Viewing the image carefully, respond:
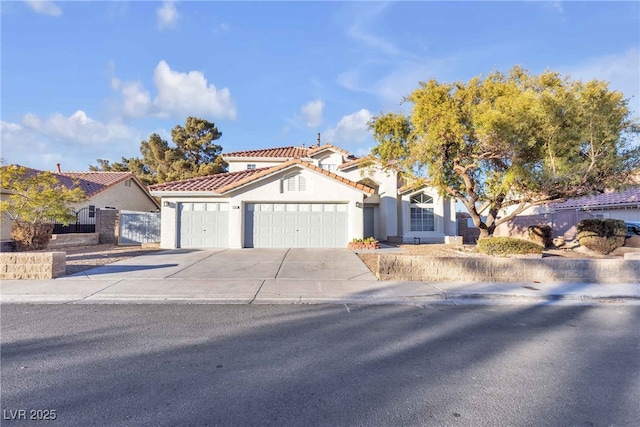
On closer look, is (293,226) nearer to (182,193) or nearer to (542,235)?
(182,193)

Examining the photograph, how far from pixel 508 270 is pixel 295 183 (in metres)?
11.2

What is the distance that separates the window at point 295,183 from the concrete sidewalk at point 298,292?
915 centimetres

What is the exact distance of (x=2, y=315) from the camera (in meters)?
6.38

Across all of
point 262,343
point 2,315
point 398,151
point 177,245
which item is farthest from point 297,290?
point 177,245

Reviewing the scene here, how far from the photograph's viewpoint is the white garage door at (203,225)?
1783 cm

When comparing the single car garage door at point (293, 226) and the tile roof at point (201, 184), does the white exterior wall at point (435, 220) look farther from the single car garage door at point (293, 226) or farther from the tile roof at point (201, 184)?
the tile roof at point (201, 184)

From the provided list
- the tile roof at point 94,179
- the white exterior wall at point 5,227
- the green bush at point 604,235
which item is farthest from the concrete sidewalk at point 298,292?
the tile roof at point 94,179

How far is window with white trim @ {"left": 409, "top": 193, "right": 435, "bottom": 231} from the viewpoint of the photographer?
71.3 feet

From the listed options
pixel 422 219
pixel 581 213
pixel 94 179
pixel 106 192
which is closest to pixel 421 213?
pixel 422 219

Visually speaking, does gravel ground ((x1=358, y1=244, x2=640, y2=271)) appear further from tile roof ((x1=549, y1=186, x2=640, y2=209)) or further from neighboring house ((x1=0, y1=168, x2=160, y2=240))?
neighboring house ((x1=0, y1=168, x2=160, y2=240))

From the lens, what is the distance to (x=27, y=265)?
30.9 ft

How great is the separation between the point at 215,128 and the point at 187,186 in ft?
68.7

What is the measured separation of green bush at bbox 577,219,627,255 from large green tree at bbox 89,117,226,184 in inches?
1122

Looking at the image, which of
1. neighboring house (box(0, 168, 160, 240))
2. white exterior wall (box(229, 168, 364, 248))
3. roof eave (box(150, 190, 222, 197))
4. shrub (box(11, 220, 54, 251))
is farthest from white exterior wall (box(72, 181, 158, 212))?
white exterior wall (box(229, 168, 364, 248))
